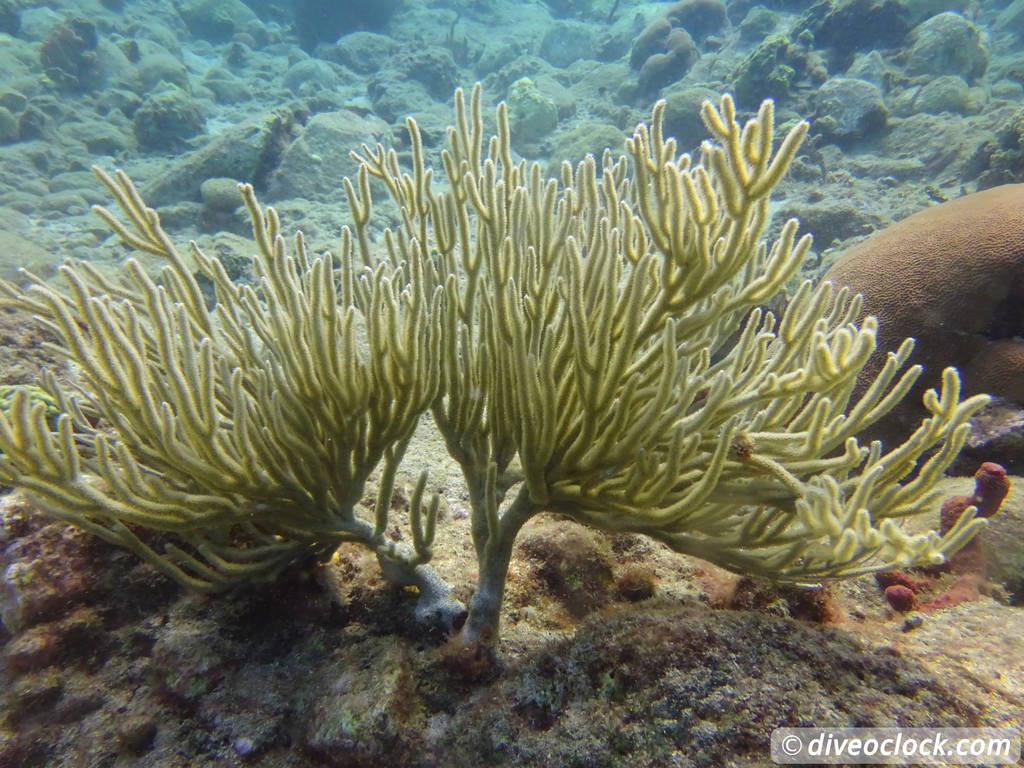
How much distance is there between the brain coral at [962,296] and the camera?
402cm

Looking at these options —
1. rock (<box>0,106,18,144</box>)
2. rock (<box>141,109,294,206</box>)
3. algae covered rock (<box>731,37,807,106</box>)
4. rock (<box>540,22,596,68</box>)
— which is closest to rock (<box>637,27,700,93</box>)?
algae covered rock (<box>731,37,807,106</box>)

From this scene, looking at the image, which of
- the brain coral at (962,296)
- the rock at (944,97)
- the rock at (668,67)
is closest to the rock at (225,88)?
the rock at (668,67)

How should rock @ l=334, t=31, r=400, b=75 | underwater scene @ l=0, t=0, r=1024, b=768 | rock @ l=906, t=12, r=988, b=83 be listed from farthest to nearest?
rock @ l=334, t=31, r=400, b=75, rock @ l=906, t=12, r=988, b=83, underwater scene @ l=0, t=0, r=1024, b=768

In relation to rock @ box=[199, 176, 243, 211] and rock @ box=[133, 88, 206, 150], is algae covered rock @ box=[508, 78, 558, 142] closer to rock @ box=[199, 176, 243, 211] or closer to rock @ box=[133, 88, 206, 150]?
rock @ box=[199, 176, 243, 211]

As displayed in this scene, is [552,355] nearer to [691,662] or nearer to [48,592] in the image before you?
[691,662]

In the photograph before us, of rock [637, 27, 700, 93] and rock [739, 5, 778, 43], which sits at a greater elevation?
rock [739, 5, 778, 43]

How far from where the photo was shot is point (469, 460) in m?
2.19

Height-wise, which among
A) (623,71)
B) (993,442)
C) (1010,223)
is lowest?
(993,442)

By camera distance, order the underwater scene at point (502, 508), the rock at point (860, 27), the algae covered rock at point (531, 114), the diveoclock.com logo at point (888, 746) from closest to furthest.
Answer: the diveoclock.com logo at point (888, 746) < the underwater scene at point (502, 508) < the rock at point (860, 27) < the algae covered rock at point (531, 114)

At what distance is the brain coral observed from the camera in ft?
13.2

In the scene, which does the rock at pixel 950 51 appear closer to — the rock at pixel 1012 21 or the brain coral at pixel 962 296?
the rock at pixel 1012 21

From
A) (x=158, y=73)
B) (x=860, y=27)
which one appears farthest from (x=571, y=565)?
(x=158, y=73)

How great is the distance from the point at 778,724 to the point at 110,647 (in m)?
2.47

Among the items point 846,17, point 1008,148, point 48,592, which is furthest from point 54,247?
point 846,17
